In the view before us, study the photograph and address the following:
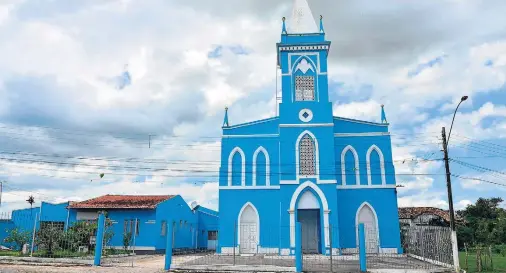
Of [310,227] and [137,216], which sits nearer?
[310,227]

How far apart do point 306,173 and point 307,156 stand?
3.45ft

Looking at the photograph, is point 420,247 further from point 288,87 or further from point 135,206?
point 135,206

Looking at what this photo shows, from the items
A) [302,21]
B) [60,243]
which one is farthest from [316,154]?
[60,243]

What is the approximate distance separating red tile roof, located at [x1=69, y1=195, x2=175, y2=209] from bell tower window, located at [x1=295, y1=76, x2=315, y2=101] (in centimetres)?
1189

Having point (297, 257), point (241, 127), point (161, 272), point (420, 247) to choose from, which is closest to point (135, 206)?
point (241, 127)

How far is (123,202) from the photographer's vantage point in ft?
96.5

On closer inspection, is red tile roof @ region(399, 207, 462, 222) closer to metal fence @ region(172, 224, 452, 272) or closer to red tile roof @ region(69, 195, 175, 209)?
metal fence @ region(172, 224, 452, 272)

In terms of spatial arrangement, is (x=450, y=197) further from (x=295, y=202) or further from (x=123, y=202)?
(x=123, y=202)

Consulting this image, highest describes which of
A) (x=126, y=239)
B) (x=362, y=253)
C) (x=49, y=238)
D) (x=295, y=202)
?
(x=295, y=202)

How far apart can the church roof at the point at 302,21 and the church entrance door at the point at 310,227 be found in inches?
472

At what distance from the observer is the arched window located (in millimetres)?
25781

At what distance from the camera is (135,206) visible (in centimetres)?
2830

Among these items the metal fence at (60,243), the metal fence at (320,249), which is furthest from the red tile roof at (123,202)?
the metal fence at (320,249)

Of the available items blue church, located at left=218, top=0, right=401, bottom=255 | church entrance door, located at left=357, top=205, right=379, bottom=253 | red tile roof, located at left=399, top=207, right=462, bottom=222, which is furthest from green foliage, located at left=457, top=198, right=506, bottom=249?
blue church, located at left=218, top=0, right=401, bottom=255
